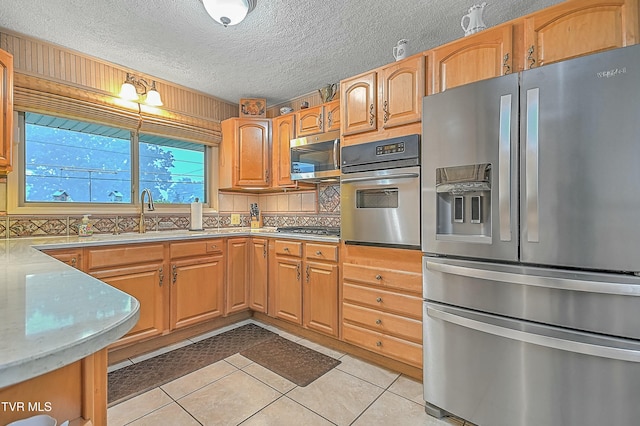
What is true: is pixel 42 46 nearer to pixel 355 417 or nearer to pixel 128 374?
pixel 128 374

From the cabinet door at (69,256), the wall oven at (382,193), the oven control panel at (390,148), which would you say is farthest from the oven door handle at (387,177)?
the cabinet door at (69,256)

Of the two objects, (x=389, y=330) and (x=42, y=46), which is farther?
(x=42, y=46)

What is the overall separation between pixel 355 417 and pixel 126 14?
2.85 m

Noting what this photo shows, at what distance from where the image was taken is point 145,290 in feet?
7.69

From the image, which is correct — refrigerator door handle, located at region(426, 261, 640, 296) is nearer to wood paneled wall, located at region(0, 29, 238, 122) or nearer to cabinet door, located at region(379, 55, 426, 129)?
cabinet door, located at region(379, 55, 426, 129)

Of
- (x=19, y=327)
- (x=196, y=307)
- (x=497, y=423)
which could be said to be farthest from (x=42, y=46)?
(x=497, y=423)

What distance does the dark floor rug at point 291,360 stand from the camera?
2082mm

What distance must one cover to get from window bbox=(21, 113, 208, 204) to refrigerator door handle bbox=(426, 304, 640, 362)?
116 inches

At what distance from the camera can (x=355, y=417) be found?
1659mm

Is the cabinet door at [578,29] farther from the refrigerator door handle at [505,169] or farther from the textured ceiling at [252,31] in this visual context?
the textured ceiling at [252,31]

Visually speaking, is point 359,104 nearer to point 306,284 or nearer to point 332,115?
point 332,115

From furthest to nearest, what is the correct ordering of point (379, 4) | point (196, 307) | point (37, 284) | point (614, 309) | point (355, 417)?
point (196, 307) < point (379, 4) < point (355, 417) < point (614, 309) < point (37, 284)

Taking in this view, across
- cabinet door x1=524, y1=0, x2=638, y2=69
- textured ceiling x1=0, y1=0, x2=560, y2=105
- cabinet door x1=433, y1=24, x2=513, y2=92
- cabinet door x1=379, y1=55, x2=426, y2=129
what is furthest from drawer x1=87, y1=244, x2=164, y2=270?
cabinet door x1=524, y1=0, x2=638, y2=69

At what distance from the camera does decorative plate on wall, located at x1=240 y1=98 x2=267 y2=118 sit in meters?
3.43
